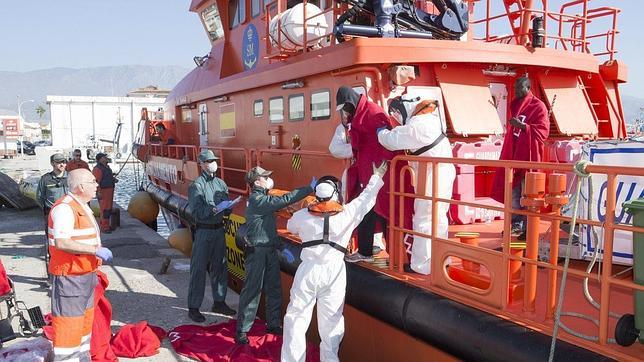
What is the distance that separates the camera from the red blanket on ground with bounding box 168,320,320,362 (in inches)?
172

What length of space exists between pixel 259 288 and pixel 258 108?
3.04 meters

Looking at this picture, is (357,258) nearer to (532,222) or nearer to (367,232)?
(367,232)

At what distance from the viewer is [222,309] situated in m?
5.49

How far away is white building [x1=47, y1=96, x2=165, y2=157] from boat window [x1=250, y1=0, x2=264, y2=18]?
4823 cm

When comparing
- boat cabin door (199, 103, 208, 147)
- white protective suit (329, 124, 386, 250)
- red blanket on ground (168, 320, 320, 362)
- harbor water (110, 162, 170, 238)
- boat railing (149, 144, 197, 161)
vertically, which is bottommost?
harbor water (110, 162, 170, 238)

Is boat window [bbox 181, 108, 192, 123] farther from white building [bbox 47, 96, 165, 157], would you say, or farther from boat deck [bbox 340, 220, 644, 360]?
white building [bbox 47, 96, 165, 157]

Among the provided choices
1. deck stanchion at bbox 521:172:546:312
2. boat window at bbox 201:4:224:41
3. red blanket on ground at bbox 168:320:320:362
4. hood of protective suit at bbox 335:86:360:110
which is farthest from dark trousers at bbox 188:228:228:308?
boat window at bbox 201:4:224:41

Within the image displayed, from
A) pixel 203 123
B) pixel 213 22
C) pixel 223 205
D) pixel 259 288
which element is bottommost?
pixel 259 288

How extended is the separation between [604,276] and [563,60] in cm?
399

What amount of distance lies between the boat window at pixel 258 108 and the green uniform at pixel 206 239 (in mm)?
1698

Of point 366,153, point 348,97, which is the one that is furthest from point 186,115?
point 366,153

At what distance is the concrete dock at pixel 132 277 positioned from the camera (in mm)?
5371

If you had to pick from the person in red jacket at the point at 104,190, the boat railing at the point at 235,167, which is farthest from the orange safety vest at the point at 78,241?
the person in red jacket at the point at 104,190

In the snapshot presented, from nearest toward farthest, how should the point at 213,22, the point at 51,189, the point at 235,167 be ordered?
the point at 51,189 < the point at 235,167 < the point at 213,22
